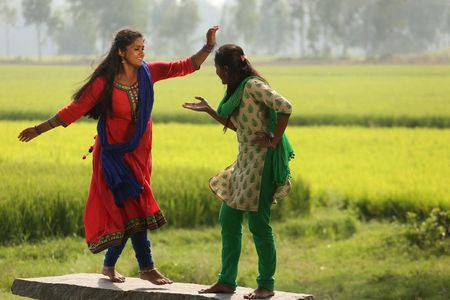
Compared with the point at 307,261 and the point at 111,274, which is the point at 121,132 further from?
the point at 307,261

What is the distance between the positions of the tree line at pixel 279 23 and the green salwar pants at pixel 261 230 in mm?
92442

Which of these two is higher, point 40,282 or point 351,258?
point 40,282

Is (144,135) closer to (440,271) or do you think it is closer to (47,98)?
(440,271)

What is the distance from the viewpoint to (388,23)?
10138 centimetres

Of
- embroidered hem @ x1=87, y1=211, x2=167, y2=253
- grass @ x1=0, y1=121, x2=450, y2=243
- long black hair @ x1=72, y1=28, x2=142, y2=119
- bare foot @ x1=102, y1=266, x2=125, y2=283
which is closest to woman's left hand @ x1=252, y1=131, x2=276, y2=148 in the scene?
embroidered hem @ x1=87, y1=211, x2=167, y2=253

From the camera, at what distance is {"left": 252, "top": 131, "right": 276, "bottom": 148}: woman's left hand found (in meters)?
5.41

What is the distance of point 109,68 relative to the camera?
222 inches

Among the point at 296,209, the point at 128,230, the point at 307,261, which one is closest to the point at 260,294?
the point at 128,230

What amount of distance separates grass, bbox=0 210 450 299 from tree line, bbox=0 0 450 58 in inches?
3416

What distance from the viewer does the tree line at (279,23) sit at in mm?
104500

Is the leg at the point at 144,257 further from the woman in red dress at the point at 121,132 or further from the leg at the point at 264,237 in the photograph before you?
the leg at the point at 264,237

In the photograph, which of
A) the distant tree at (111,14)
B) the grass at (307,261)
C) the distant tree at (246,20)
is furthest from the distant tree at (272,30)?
the grass at (307,261)

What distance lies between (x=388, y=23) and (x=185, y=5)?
Answer: 74.6ft

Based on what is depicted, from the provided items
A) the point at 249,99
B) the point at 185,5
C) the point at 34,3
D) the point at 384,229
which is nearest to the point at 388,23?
the point at 185,5
